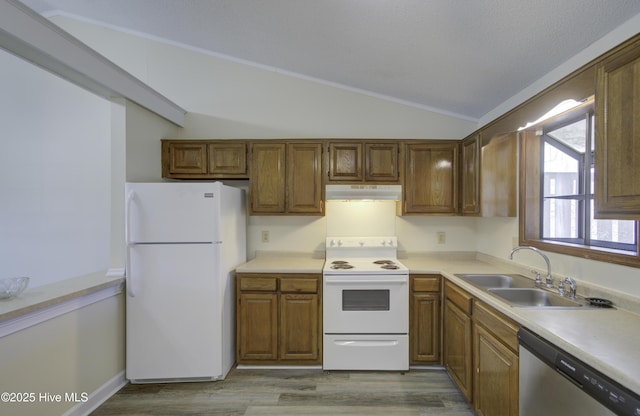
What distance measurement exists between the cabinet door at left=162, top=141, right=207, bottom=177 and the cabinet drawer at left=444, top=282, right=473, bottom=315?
2594 millimetres

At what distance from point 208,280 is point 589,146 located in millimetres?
2919

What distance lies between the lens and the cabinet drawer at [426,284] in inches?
96.4

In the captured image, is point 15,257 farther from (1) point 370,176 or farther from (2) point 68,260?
(1) point 370,176

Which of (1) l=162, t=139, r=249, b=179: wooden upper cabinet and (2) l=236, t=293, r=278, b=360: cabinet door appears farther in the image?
(1) l=162, t=139, r=249, b=179: wooden upper cabinet

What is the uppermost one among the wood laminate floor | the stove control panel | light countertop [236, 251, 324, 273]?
the stove control panel

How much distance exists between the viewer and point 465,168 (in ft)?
8.79

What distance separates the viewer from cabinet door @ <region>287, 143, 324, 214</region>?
109 inches

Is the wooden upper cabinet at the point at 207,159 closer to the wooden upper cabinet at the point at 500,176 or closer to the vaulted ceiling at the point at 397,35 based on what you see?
the vaulted ceiling at the point at 397,35

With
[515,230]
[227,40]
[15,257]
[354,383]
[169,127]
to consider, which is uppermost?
[227,40]

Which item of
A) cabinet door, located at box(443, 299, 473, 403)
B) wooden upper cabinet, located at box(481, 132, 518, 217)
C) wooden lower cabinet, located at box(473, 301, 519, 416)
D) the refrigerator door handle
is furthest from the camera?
wooden upper cabinet, located at box(481, 132, 518, 217)

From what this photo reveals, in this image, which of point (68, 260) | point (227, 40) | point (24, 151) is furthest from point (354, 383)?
point (24, 151)

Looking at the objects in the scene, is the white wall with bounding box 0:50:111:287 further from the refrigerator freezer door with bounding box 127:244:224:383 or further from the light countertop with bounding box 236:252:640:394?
the light countertop with bounding box 236:252:640:394

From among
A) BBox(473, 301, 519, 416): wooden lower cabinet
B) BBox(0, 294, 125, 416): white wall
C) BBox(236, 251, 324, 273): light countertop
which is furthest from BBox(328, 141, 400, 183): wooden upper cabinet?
BBox(0, 294, 125, 416): white wall

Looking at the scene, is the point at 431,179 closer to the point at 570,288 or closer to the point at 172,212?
the point at 570,288
